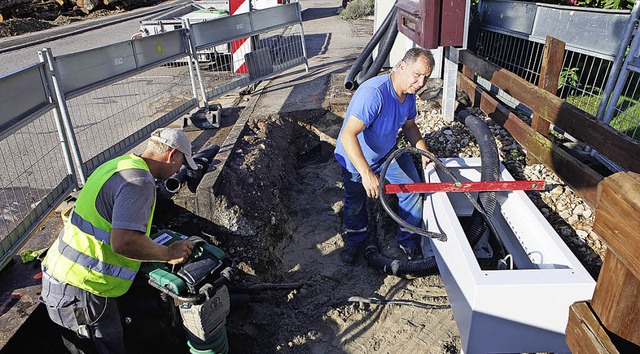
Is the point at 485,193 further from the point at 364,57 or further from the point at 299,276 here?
the point at 364,57

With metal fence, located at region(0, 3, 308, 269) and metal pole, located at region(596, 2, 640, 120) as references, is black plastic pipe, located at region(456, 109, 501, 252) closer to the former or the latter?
metal pole, located at region(596, 2, 640, 120)

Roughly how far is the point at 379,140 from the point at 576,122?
160 centimetres

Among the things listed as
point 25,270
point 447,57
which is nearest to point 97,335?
point 25,270

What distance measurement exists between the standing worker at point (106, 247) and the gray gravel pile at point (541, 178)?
3.00m

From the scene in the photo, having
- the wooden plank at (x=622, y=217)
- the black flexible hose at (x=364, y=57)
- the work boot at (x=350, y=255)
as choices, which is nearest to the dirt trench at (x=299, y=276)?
the work boot at (x=350, y=255)

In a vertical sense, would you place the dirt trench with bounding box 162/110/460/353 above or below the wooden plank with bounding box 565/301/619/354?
below

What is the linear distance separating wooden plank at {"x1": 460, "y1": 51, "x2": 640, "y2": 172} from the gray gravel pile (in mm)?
574


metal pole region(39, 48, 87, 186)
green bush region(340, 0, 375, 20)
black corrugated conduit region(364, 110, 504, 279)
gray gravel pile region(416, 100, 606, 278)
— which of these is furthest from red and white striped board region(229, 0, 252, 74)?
green bush region(340, 0, 375, 20)

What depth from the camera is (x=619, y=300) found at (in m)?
1.23

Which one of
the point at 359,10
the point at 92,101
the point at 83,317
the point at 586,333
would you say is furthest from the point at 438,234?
the point at 359,10

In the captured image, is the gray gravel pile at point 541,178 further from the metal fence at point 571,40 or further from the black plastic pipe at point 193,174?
the black plastic pipe at point 193,174

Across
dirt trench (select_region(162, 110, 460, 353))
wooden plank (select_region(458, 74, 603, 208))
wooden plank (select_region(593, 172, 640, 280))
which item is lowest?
dirt trench (select_region(162, 110, 460, 353))

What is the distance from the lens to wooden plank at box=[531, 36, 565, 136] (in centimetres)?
412

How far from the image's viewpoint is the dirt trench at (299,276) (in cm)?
361
